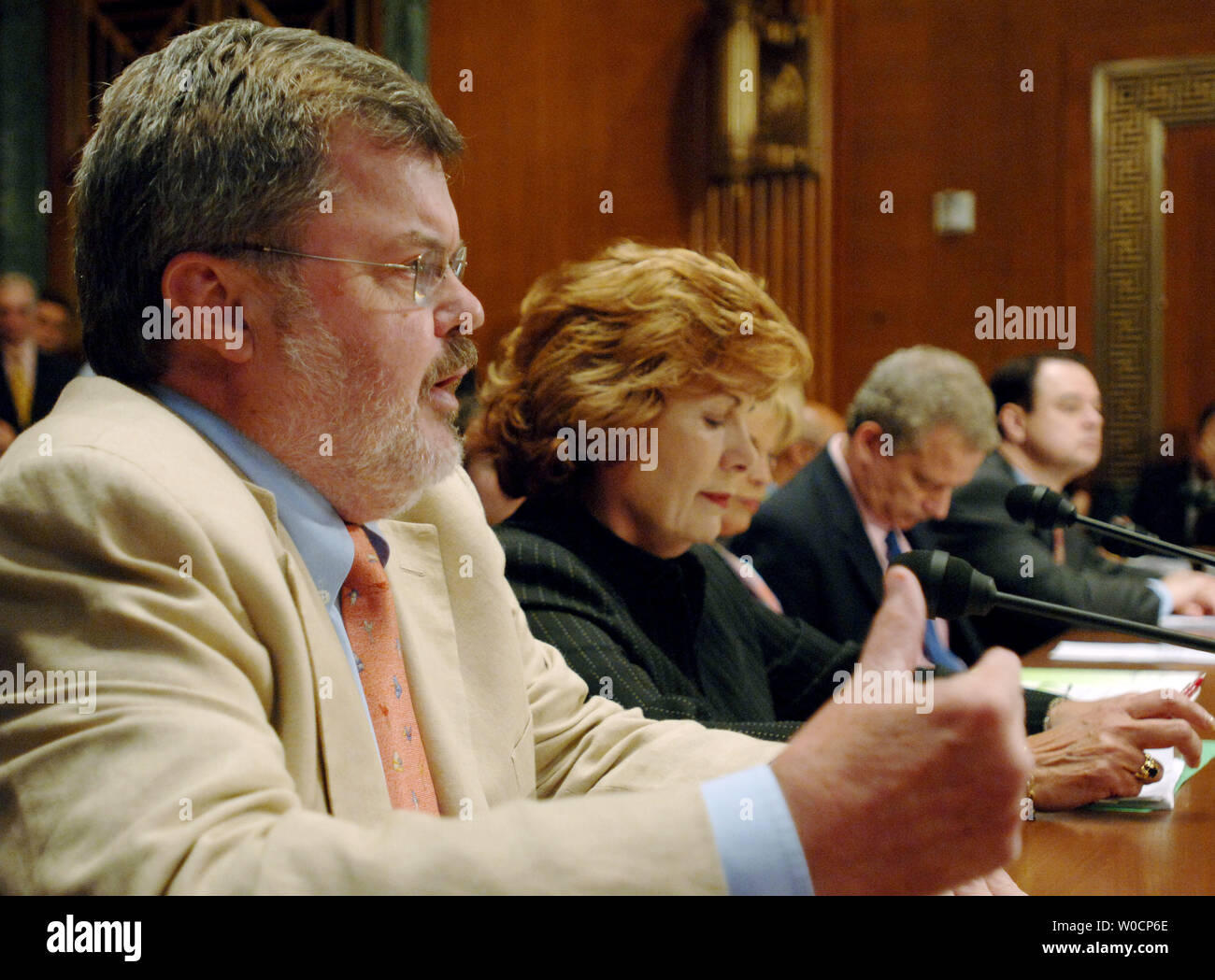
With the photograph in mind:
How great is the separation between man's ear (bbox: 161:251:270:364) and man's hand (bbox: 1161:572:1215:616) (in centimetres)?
290

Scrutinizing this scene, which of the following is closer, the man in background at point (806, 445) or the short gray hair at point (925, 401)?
the short gray hair at point (925, 401)

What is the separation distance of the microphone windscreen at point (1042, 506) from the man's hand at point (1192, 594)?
5.46 ft

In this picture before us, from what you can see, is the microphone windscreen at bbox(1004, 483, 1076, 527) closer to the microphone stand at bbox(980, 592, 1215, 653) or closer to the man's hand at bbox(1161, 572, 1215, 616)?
the microphone stand at bbox(980, 592, 1215, 653)

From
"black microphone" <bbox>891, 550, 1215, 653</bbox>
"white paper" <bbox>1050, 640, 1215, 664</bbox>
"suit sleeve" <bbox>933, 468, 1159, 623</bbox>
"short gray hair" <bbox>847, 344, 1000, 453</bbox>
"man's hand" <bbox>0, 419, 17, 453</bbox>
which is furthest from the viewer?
"man's hand" <bbox>0, 419, 17, 453</bbox>

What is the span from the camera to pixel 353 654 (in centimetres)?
116

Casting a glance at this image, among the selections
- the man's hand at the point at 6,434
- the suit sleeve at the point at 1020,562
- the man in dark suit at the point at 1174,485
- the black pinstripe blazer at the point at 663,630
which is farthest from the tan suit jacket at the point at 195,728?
the man in dark suit at the point at 1174,485

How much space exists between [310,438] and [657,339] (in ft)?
2.95

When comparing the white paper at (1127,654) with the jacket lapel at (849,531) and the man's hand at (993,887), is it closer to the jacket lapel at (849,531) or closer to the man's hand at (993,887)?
the jacket lapel at (849,531)

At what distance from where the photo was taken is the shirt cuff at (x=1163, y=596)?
333 centimetres

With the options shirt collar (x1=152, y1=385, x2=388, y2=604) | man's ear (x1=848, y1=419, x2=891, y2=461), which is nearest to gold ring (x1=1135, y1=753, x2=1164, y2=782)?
shirt collar (x1=152, y1=385, x2=388, y2=604)

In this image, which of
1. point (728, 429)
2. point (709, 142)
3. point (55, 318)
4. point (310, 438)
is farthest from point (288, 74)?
point (709, 142)

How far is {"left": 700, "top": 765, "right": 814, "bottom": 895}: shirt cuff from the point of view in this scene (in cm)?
74

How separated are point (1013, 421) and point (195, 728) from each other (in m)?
3.66
